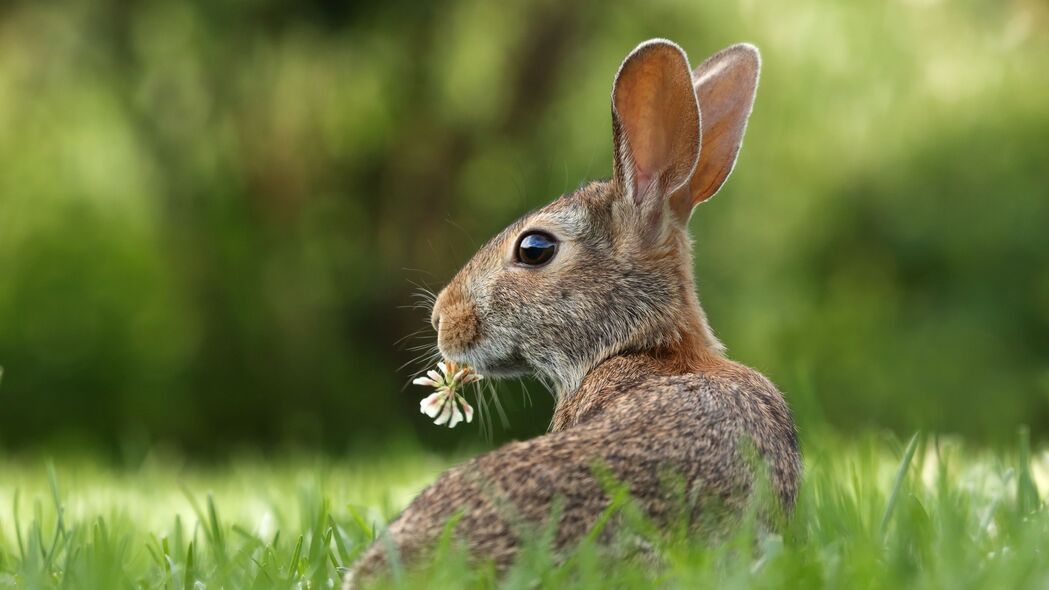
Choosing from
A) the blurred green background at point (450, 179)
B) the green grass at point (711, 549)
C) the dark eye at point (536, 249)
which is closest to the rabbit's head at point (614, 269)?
the dark eye at point (536, 249)

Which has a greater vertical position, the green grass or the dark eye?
the dark eye

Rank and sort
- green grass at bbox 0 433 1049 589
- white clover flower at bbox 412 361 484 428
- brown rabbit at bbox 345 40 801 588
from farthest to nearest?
white clover flower at bbox 412 361 484 428, brown rabbit at bbox 345 40 801 588, green grass at bbox 0 433 1049 589

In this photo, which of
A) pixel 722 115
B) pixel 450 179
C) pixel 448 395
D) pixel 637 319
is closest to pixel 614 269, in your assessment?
pixel 637 319

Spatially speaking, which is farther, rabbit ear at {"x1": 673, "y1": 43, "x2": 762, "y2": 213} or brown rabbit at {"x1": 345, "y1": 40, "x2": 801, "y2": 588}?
rabbit ear at {"x1": 673, "y1": 43, "x2": 762, "y2": 213}

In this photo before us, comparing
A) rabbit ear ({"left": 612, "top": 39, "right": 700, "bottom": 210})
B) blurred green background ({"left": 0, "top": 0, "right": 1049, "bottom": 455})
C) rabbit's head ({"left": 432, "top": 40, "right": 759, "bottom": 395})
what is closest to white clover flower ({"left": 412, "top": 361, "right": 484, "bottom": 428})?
rabbit's head ({"left": 432, "top": 40, "right": 759, "bottom": 395})

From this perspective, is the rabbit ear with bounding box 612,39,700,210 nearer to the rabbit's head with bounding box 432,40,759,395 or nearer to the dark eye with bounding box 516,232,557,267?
the rabbit's head with bounding box 432,40,759,395

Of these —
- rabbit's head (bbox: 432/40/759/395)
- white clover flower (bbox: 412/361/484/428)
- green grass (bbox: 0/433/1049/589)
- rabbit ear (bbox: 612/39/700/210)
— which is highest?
rabbit ear (bbox: 612/39/700/210)

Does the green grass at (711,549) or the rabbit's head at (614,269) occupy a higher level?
the rabbit's head at (614,269)

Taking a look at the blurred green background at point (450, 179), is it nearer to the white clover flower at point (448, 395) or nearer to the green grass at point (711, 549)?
the green grass at point (711, 549)
